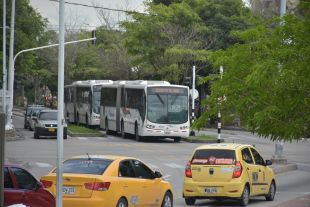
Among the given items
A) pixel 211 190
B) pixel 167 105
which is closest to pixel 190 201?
pixel 211 190

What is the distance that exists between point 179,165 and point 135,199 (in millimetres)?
18335

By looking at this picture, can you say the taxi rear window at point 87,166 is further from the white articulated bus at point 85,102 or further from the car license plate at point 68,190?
the white articulated bus at point 85,102

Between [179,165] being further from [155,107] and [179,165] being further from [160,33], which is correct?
[160,33]

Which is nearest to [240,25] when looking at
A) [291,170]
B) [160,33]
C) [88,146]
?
[160,33]

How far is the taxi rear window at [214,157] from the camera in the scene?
22203mm

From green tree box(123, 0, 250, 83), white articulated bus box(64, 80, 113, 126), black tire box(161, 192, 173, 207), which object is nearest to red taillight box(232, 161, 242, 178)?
black tire box(161, 192, 173, 207)

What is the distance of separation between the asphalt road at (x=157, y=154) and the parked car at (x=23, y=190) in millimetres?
7247

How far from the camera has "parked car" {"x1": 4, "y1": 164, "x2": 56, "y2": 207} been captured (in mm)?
15609

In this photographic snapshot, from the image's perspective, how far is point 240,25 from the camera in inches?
3012

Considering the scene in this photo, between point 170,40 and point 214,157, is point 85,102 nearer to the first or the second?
point 170,40

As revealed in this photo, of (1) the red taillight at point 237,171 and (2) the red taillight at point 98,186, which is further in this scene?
(1) the red taillight at point 237,171

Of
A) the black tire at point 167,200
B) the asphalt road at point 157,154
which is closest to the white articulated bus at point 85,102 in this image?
the asphalt road at point 157,154

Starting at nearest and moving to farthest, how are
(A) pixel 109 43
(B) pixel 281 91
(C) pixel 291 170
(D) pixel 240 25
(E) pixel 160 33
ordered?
(B) pixel 281 91 < (C) pixel 291 170 < (E) pixel 160 33 < (D) pixel 240 25 < (A) pixel 109 43

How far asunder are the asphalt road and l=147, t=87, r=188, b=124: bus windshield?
1.54m
